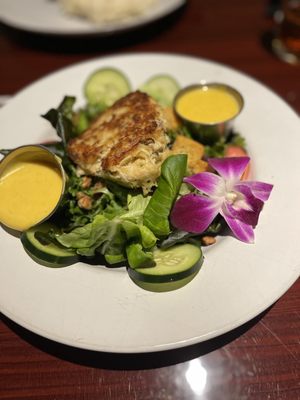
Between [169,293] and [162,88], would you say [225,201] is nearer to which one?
[169,293]

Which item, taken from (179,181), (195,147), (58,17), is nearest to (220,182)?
(179,181)

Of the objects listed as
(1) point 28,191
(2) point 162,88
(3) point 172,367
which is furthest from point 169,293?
(2) point 162,88

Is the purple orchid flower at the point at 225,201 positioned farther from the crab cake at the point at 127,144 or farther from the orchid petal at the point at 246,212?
the crab cake at the point at 127,144

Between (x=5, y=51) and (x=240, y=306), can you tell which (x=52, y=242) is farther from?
(x=5, y=51)

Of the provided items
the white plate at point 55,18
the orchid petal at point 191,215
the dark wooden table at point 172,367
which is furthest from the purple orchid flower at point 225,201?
the white plate at point 55,18

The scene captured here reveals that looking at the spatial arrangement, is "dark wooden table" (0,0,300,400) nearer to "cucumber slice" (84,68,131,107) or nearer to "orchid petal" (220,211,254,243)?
"orchid petal" (220,211,254,243)

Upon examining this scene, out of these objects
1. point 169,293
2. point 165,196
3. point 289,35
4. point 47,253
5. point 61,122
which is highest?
point 289,35
